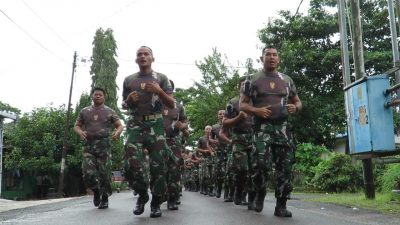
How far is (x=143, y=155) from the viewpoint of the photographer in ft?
20.4

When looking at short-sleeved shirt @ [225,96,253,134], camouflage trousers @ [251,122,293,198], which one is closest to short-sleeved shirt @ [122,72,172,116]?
camouflage trousers @ [251,122,293,198]

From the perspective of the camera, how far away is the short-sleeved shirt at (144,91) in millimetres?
6273

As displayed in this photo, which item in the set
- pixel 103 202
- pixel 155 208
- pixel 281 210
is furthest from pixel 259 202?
pixel 103 202

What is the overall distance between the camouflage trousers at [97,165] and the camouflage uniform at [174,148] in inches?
43.2

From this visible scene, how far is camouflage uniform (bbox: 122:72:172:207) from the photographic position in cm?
614

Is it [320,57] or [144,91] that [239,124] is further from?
[320,57]

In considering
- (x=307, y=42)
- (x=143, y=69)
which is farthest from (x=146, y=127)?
(x=307, y=42)

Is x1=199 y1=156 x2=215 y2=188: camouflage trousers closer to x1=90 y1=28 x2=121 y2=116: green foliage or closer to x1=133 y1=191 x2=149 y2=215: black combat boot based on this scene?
x1=133 y1=191 x2=149 y2=215: black combat boot

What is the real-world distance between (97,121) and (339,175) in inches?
348

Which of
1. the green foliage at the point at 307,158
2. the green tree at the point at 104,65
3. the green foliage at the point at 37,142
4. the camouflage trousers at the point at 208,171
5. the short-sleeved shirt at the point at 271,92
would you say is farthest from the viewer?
the green tree at the point at 104,65

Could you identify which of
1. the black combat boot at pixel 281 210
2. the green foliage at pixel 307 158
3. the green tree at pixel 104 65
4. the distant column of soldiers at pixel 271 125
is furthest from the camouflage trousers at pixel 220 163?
the green tree at pixel 104 65

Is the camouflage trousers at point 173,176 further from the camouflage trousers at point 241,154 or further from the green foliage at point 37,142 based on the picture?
the green foliage at point 37,142

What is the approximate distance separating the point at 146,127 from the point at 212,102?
20697 mm

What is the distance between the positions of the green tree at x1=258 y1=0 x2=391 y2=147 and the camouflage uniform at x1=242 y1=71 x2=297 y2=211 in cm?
1706
